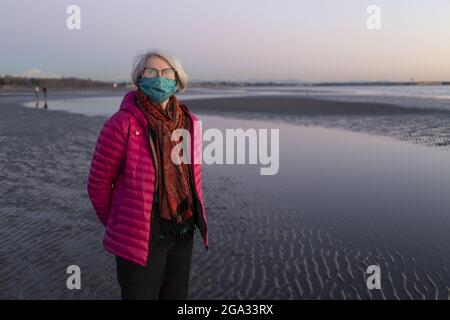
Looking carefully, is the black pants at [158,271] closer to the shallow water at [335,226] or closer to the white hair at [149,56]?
the white hair at [149,56]

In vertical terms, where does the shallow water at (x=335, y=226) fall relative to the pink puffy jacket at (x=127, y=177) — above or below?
below

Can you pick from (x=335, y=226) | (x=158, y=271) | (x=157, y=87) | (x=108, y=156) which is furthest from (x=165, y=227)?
(x=335, y=226)

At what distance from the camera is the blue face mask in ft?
9.46

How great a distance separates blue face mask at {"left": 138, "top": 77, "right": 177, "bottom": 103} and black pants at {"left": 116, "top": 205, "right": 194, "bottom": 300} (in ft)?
2.88

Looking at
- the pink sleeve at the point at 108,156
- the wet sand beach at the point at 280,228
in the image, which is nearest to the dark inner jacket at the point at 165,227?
the pink sleeve at the point at 108,156

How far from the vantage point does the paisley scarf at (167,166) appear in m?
2.86

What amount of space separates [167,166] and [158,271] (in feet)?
2.68

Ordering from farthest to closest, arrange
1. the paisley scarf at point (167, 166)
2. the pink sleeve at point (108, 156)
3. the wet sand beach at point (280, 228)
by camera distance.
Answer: the wet sand beach at point (280, 228)
the paisley scarf at point (167, 166)
the pink sleeve at point (108, 156)

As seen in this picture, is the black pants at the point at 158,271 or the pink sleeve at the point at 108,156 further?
the black pants at the point at 158,271

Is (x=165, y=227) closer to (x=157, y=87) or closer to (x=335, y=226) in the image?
(x=157, y=87)

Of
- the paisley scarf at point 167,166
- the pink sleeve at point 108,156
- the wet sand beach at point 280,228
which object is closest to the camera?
the pink sleeve at point 108,156

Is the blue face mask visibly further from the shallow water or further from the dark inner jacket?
the shallow water

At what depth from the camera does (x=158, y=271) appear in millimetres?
2975

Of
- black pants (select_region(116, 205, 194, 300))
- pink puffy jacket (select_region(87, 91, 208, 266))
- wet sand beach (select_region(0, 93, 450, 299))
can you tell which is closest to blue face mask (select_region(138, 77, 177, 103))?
pink puffy jacket (select_region(87, 91, 208, 266))
